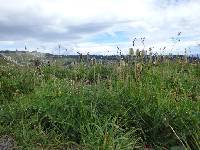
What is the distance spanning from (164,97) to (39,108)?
1964 mm

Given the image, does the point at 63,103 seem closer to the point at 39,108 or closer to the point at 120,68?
the point at 39,108

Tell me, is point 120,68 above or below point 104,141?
above

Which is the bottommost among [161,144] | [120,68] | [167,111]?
[161,144]

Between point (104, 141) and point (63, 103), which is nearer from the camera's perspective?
point (104, 141)

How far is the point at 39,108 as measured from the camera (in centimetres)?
756

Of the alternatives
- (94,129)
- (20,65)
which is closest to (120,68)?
(94,129)

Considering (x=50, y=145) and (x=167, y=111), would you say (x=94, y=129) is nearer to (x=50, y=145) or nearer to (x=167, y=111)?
(x=50, y=145)

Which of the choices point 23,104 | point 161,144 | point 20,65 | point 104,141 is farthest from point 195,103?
point 20,65

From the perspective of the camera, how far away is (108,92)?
25.4ft

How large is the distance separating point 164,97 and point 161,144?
0.84m

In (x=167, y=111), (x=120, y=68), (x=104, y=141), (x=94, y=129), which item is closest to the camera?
(x=104, y=141)

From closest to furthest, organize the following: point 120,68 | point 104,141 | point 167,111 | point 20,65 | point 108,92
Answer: point 104,141 → point 167,111 → point 108,92 → point 120,68 → point 20,65

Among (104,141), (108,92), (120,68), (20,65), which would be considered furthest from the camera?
(20,65)

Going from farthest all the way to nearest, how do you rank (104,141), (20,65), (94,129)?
(20,65)
(94,129)
(104,141)
